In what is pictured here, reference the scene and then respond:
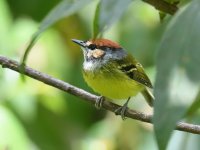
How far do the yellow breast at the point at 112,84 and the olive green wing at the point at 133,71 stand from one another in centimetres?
4

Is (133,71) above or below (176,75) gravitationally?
below

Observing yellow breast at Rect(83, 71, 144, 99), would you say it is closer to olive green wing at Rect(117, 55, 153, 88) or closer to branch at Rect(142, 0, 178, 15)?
olive green wing at Rect(117, 55, 153, 88)

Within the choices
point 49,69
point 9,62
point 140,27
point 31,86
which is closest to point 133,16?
point 140,27

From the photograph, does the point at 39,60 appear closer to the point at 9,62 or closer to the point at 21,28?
the point at 21,28

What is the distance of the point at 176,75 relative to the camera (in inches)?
31.6

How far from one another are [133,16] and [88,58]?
2.25 feet

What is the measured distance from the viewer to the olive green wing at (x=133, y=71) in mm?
2811

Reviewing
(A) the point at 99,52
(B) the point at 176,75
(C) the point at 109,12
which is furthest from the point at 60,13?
(A) the point at 99,52

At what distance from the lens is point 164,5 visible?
113cm

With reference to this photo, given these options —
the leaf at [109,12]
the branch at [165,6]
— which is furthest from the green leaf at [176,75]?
the branch at [165,6]

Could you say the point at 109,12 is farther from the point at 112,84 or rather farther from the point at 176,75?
the point at 112,84

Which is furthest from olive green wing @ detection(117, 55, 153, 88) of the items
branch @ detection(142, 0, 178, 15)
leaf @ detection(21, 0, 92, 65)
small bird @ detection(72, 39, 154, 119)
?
leaf @ detection(21, 0, 92, 65)

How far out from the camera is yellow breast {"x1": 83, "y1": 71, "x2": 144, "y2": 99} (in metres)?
2.58

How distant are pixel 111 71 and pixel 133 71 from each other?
0.16 m
